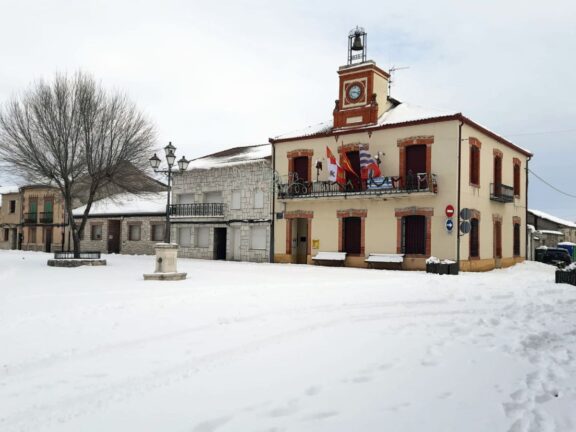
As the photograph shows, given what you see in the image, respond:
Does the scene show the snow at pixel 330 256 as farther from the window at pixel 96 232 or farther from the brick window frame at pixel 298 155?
the window at pixel 96 232

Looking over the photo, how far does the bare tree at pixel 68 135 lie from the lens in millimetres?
21609

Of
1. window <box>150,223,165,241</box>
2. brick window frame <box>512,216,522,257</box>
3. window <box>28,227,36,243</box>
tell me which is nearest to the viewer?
brick window frame <box>512,216,522,257</box>

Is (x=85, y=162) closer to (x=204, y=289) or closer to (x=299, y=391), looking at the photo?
(x=204, y=289)

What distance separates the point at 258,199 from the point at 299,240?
10.7 ft

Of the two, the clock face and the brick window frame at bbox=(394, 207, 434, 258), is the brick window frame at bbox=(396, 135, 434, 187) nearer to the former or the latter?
the brick window frame at bbox=(394, 207, 434, 258)

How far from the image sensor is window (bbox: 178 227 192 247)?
3042 cm

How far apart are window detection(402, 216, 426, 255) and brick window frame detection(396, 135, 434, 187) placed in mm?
1680

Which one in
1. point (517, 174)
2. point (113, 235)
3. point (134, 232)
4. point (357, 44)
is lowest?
point (113, 235)

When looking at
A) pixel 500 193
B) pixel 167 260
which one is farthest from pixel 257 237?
pixel 500 193

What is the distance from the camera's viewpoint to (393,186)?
70.5 ft

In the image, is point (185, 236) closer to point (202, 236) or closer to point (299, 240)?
point (202, 236)

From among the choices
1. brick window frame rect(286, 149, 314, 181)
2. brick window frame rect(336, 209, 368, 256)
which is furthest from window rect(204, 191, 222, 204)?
brick window frame rect(336, 209, 368, 256)

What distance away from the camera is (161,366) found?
18.2 feet

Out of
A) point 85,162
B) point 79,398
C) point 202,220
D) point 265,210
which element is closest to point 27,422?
point 79,398
